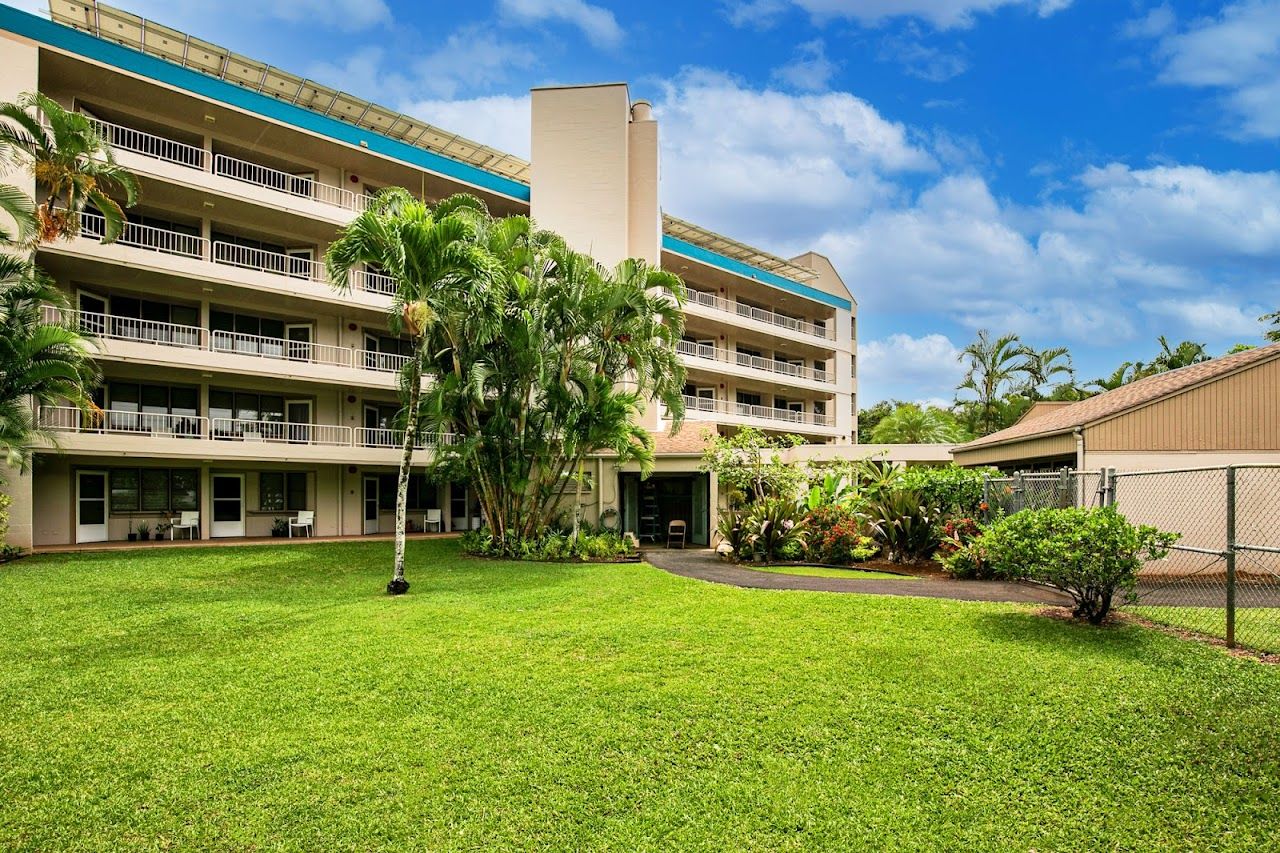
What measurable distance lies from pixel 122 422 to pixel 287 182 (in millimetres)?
8922

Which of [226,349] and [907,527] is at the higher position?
[226,349]

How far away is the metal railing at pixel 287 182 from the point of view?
20750 millimetres

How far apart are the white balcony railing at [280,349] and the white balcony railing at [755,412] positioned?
13.7 metres

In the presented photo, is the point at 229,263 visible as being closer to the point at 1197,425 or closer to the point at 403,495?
the point at 403,495

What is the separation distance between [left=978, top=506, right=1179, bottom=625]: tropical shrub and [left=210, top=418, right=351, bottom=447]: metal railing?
1936 centimetres

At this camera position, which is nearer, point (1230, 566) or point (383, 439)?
point (1230, 566)

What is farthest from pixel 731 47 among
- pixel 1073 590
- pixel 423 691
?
pixel 423 691

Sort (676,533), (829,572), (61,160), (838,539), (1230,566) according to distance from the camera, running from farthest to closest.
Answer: (676,533) < (838,539) < (61,160) < (829,572) < (1230,566)

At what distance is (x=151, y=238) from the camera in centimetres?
1967

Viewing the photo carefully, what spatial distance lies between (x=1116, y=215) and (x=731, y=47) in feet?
32.8

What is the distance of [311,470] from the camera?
2248 centimetres

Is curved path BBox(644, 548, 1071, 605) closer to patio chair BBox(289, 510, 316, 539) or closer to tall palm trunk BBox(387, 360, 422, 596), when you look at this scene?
tall palm trunk BBox(387, 360, 422, 596)

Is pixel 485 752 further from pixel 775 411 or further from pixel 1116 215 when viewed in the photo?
pixel 775 411

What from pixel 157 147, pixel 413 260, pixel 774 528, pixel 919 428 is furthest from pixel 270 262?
pixel 919 428
